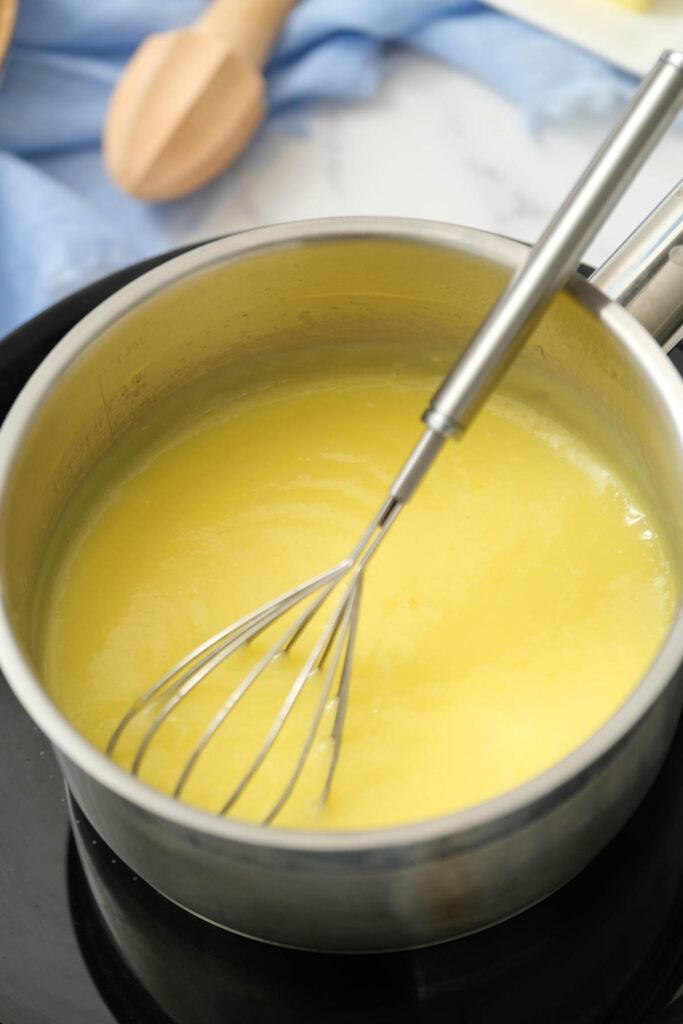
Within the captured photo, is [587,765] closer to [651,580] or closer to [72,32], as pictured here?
[651,580]

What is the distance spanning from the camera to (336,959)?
673mm

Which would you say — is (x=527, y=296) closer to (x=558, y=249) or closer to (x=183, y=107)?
(x=558, y=249)

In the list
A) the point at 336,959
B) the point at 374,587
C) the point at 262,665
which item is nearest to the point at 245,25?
the point at 374,587

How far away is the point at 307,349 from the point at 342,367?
0.13ft

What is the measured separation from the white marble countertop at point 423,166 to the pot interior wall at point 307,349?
0.33 m

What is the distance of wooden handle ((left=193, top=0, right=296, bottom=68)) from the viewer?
46.6 inches

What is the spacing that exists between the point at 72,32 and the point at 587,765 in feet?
3.24

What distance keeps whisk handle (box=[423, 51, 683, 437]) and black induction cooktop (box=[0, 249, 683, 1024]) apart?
0.26 meters

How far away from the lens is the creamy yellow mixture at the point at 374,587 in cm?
74

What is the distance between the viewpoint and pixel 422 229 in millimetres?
790

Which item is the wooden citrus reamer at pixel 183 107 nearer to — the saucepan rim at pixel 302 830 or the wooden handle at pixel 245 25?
the wooden handle at pixel 245 25

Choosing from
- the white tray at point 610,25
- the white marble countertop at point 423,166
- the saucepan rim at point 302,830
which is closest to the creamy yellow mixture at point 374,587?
the saucepan rim at point 302,830

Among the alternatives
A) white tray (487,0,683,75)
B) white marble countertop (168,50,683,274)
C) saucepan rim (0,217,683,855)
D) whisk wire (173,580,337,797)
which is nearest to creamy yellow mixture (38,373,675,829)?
whisk wire (173,580,337,797)

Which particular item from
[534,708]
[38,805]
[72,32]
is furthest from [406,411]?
[72,32]
